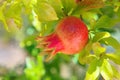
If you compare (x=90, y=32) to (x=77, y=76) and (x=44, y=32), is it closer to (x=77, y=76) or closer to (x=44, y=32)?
(x=44, y=32)

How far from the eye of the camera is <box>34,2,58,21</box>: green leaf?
2.23 ft

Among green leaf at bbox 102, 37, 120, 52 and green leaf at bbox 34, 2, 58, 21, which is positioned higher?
A: green leaf at bbox 34, 2, 58, 21

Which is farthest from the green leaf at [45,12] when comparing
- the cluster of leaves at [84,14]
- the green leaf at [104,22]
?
the green leaf at [104,22]

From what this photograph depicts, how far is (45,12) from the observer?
0.68 metres

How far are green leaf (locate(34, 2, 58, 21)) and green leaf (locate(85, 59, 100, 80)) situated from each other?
0.12 meters

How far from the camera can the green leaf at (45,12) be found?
0.68 metres

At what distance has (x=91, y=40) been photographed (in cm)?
72

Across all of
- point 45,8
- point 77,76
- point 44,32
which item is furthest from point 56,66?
point 45,8

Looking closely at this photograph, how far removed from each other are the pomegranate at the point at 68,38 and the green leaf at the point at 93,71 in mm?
41

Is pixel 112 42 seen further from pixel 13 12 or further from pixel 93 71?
pixel 13 12

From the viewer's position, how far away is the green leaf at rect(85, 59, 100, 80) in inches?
28.3

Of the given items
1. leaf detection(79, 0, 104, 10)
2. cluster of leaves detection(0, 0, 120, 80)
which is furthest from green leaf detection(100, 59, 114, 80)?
leaf detection(79, 0, 104, 10)

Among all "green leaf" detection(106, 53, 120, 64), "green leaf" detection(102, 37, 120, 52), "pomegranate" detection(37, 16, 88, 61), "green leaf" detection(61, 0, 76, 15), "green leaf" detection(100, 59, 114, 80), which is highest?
"green leaf" detection(61, 0, 76, 15)

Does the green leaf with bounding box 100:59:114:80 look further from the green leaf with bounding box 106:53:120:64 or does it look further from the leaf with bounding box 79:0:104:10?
the leaf with bounding box 79:0:104:10
